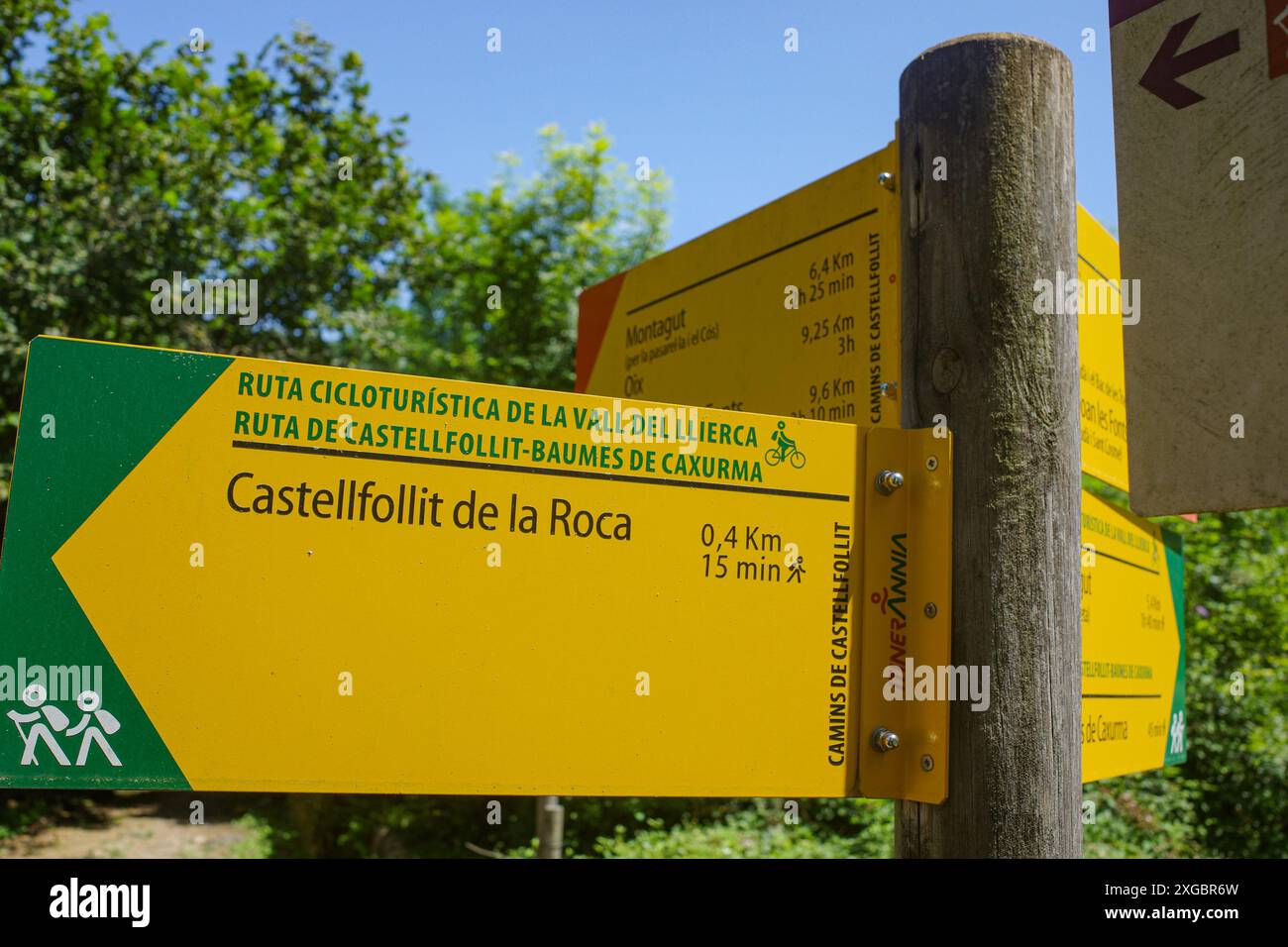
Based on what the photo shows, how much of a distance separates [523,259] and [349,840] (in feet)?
25.3

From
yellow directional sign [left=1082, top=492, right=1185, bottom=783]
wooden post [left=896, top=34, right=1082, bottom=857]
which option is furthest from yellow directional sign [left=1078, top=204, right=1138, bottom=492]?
wooden post [left=896, top=34, right=1082, bottom=857]

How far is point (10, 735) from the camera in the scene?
1.59m

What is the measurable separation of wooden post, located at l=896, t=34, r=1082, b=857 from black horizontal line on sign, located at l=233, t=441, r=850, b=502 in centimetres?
29

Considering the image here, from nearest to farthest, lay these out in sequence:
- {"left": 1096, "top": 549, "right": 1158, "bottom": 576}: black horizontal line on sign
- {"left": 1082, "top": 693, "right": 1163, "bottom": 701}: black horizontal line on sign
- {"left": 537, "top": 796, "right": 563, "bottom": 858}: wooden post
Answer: {"left": 1082, "top": 693, "right": 1163, "bottom": 701}: black horizontal line on sign → {"left": 1096, "top": 549, "right": 1158, "bottom": 576}: black horizontal line on sign → {"left": 537, "top": 796, "right": 563, "bottom": 858}: wooden post

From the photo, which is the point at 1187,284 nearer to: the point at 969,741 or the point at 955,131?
the point at 955,131

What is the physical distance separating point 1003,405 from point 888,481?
0.25m

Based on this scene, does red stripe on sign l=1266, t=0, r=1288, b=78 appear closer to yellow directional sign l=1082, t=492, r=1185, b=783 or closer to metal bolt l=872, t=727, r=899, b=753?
Answer: yellow directional sign l=1082, t=492, r=1185, b=783

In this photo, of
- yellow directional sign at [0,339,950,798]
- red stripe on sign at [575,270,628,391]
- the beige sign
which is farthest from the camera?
red stripe on sign at [575,270,628,391]

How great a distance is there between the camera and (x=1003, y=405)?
6.44 feet

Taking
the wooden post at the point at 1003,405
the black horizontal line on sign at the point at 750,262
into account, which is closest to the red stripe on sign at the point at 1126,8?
the wooden post at the point at 1003,405

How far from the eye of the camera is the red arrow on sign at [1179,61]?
1868 mm

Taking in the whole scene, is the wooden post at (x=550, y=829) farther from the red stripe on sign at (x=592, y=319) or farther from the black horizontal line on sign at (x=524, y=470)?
the black horizontal line on sign at (x=524, y=470)

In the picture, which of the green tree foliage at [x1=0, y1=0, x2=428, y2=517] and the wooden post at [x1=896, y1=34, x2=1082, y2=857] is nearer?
the wooden post at [x1=896, y1=34, x2=1082, y2=857]

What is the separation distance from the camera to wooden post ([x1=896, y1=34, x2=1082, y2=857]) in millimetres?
1891
